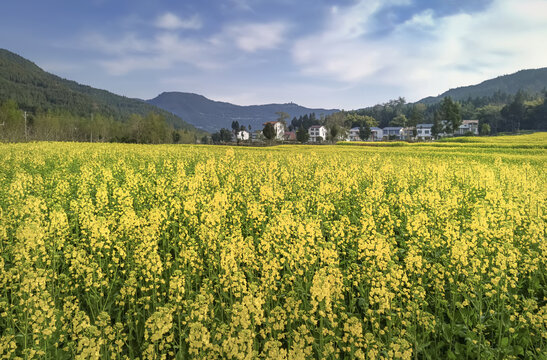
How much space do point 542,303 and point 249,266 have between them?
5.83 m

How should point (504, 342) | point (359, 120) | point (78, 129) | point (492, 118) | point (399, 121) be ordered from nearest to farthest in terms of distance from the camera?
point (504, 342) < point (78, 129) < point (492, 118) < point (399, 121) < point (359, 120)

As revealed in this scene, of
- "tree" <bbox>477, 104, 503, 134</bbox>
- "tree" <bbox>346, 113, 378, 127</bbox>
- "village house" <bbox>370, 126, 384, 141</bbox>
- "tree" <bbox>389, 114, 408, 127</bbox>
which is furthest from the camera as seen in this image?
"tree" <bbox>389, 114, 408, 127</bbox>

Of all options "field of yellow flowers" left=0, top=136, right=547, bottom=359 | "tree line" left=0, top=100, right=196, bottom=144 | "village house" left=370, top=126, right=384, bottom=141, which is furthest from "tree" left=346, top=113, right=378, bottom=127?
"field of yellow flowers" left=0, top=136, right=547, bottom=359

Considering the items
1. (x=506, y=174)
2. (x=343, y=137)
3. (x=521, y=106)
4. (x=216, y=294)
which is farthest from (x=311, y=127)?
(x=216, y=294)

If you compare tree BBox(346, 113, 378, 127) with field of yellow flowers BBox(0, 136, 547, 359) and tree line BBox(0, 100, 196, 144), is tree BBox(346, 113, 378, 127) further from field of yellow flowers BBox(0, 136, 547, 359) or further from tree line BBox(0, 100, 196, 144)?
field of yellow flowers BBox(0, 136, 547, 359)

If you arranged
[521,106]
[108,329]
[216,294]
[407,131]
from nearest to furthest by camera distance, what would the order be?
1. [108,329]
2. [216,294]
3. [521,106]
4. [407,131]

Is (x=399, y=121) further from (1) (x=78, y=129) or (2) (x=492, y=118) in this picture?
(1) (x=78, y=129)

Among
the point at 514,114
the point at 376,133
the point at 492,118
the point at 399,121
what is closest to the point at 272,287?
the point at 514,114

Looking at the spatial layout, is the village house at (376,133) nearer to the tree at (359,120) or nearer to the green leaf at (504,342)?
the tree at (359,120)

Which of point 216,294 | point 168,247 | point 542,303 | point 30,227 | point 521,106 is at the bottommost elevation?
point 542,303

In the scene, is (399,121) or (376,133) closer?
(376,133)

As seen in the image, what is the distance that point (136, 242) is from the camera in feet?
22.1

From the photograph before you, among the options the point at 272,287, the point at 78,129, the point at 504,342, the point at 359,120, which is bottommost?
the point at 504,342

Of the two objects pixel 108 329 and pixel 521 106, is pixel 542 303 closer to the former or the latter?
pixel 108 329
